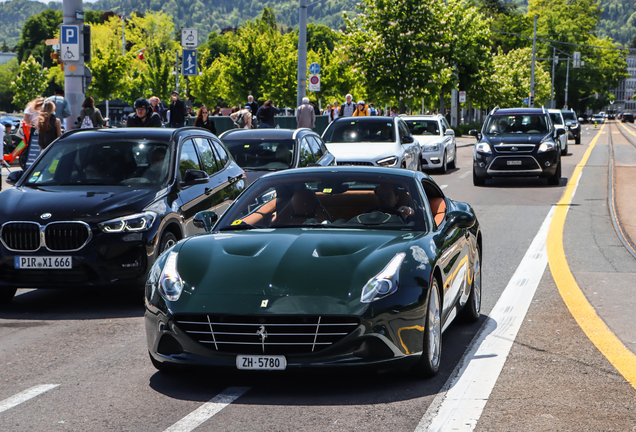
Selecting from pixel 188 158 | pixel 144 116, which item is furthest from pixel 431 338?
pixel 144 116

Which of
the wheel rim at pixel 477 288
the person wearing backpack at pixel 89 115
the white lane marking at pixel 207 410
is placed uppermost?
the person wearing backpack at pixel 89 115

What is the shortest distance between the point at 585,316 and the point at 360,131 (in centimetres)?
1269

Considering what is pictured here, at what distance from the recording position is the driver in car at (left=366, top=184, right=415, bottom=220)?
5762 mm

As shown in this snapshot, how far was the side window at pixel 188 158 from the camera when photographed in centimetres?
865

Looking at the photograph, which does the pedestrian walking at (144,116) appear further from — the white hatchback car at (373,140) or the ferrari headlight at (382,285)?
the ferrari headlight at (382,285)

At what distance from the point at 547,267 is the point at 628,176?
15076 millimetres

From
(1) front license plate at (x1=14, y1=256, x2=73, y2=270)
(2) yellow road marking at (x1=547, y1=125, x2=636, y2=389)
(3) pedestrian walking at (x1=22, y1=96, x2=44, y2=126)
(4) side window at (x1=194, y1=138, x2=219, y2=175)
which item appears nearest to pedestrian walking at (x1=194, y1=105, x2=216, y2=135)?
(3) pedestrian walking at (x1=22, y1=96, x2=44, y2=126)

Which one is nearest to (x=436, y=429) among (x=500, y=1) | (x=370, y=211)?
(x=370, y=211)

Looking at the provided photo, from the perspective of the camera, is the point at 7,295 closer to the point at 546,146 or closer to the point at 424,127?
the point at 546,146

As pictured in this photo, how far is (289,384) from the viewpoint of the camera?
4953mm

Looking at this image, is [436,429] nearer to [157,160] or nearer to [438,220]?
[438,220]

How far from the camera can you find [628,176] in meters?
23.0

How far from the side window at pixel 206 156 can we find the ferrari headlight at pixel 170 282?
4238 mm

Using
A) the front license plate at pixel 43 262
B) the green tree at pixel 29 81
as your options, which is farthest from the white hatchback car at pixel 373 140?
the green tree at pixel 29 81
